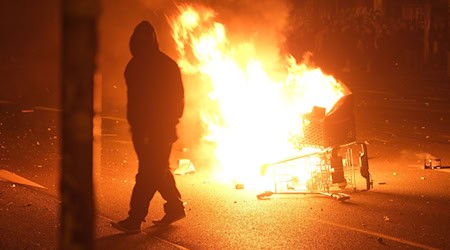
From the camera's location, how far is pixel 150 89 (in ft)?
26.5

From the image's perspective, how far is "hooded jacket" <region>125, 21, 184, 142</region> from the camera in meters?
8.07

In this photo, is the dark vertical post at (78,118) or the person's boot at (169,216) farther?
the person's boot at (169,216)

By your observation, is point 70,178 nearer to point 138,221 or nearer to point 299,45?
point 138,221

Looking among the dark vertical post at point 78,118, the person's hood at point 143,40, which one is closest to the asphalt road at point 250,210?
the person's hood at point 143,40

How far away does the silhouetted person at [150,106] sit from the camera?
318 inches

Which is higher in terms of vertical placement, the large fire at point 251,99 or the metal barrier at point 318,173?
the large fire at point 251,99

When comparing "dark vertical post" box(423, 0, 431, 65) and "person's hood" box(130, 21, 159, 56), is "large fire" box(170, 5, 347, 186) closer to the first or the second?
"person's hood" box(130, 21, 159, 56)

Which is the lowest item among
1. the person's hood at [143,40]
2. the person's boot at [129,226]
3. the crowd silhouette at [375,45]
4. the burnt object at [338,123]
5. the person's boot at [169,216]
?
the person's boot at [129,226]

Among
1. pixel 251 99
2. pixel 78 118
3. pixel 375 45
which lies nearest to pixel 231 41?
pixel 251 99

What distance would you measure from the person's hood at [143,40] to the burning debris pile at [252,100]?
2.26m

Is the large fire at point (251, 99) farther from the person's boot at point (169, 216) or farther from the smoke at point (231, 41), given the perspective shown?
the person's boot at point (169, 216)

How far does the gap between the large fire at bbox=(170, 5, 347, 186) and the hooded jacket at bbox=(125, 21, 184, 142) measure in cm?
222

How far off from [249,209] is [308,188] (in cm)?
112

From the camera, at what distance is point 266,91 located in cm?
1141
